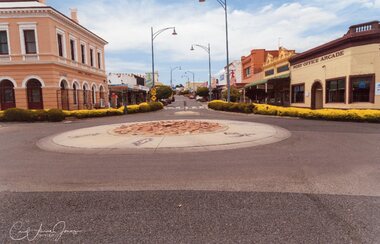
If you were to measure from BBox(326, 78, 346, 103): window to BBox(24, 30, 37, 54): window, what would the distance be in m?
27.0

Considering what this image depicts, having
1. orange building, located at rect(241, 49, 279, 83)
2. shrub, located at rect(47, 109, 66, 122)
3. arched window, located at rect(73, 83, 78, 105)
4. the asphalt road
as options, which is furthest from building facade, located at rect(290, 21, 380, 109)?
arched window, located at rect(73, 83, 78, 105)

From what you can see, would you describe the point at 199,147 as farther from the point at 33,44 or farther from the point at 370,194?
the point at 33,44

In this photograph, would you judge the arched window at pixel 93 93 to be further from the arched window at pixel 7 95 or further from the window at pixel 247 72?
the window at pixel 247 72

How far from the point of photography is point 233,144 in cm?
936

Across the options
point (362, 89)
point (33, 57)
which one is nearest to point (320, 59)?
point (362, 89)

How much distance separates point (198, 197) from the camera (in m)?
4.68

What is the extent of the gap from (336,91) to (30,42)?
27.9 metres

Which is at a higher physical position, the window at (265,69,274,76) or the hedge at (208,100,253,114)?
the window at (265,69,274,76)

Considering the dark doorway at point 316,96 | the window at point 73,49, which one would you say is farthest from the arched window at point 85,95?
the dark doorway at point 316,96

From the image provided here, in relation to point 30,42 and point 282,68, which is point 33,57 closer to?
point 30,42

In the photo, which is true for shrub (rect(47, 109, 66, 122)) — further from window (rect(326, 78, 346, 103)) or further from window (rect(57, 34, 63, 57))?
window (rect(326, 78, 346, 103))

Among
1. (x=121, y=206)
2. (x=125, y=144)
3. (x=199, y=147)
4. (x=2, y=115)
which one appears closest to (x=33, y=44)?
(x=2, y=115)

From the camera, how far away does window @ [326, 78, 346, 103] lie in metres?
20.7

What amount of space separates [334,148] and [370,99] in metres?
13.5
